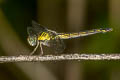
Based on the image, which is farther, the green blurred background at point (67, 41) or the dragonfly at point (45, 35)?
the green blurred background at point (67, 41)

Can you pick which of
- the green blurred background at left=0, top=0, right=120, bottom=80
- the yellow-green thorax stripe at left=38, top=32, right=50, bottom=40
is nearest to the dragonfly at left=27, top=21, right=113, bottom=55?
the yellow-green thorax stripe at left=38, top=32, right=50, bottom=40

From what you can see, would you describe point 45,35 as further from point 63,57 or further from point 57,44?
point 63,57

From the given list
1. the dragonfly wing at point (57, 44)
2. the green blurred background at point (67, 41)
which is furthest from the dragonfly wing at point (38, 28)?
the green blurred background at point (67, 41)

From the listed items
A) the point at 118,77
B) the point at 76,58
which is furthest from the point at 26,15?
the point at 76,58

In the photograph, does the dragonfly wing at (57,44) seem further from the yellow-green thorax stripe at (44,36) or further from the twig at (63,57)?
the twig at (63,57)

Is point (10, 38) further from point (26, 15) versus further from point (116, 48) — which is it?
point (116, 48)

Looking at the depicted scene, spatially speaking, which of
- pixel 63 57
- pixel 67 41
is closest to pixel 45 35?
pixel 63 57

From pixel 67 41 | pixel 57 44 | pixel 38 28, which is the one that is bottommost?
pixel 67 41

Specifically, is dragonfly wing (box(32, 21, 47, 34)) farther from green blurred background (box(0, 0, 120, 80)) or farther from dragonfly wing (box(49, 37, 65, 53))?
green blurred background (box(0, 0, 120, 80))
